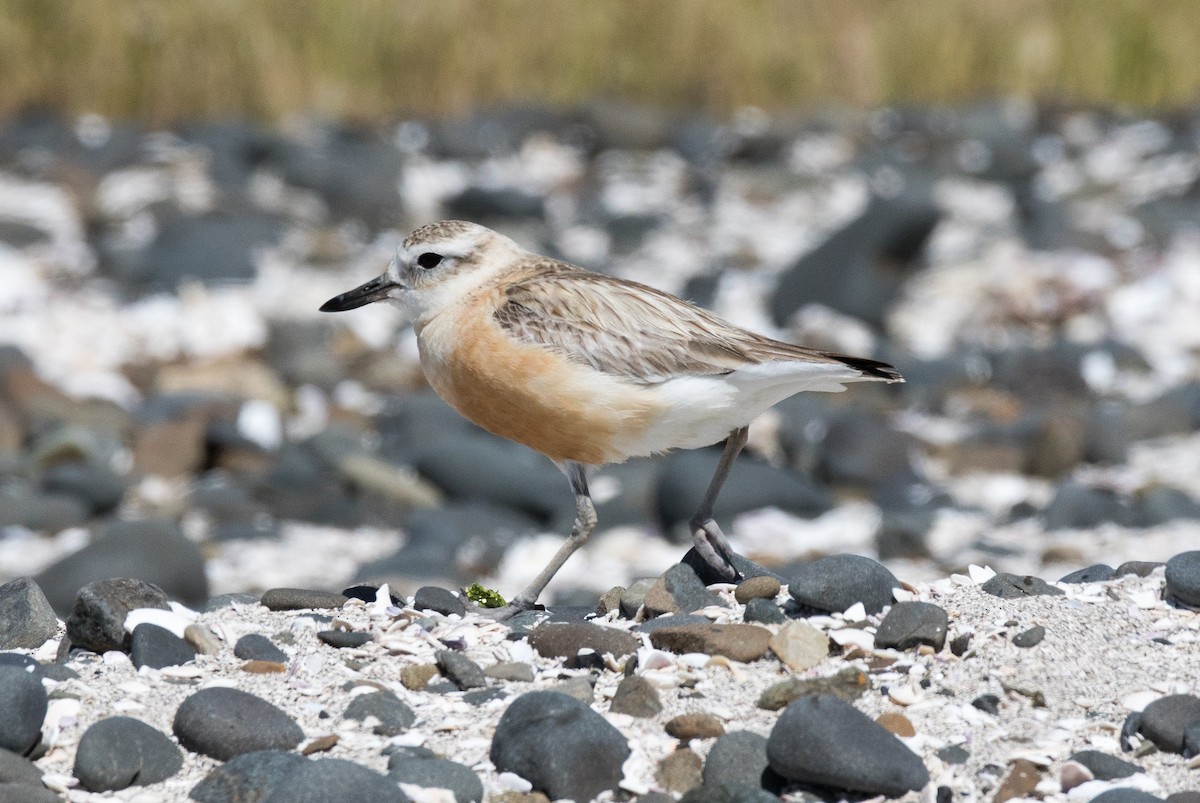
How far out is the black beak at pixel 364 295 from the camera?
529 cm

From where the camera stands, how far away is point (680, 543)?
772 centimetres

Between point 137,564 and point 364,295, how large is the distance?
194 cm

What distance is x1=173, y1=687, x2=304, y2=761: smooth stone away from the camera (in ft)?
12.1

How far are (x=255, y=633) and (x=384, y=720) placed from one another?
1.98 ft

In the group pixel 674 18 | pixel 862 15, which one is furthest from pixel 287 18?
pixel 862 15

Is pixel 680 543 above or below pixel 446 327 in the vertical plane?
below

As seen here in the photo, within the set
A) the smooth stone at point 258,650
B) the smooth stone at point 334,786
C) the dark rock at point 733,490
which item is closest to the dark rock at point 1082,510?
the dark rock at point 733,490

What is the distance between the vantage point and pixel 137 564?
A: 6523 millimetres

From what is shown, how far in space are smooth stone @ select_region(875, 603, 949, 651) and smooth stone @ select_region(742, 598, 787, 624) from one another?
0.29 metres

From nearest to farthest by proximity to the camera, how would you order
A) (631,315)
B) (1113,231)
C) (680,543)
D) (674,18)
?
(631,315) → (680,543) → (1113,231) → (674,18)

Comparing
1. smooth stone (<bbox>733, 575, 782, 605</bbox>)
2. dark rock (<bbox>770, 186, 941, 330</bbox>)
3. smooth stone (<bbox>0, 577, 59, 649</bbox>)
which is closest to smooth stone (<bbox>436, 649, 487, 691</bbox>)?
smooth stone (<bbox>733, 575, 782, 605</bbox>)

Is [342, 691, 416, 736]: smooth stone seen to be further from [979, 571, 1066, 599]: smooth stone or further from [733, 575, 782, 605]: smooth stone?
[979, 571, 1066, 599]: smooth stone

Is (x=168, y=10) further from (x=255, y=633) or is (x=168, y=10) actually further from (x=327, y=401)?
(x=255, y=633)

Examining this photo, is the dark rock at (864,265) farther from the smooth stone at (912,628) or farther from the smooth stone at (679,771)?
the smooth stone at (679,771)
